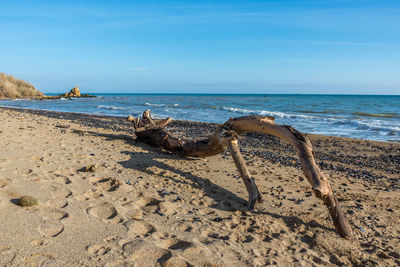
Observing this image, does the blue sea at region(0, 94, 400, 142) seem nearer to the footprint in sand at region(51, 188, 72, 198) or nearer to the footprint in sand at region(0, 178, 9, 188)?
the footprint in sand at region(51, 188, 72, 198)

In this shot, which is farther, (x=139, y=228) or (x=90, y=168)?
(x=90, y=168)

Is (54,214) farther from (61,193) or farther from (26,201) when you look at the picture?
(61,193)

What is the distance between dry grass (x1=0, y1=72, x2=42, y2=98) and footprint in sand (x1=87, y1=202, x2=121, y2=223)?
47092mm

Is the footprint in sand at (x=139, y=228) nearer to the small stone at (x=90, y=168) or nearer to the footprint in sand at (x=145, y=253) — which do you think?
the footprint in sand at (x=145, y=253)

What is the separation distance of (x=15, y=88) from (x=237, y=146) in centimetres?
4976

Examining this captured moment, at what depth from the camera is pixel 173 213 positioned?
13.1ft

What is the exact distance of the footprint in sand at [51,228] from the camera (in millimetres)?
3082

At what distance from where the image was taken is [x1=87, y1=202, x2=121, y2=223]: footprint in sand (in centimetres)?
362

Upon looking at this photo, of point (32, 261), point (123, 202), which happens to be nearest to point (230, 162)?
point (123, 202)

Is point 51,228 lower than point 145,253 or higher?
higher

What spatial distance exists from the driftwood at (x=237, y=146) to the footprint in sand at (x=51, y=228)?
9.03 feet

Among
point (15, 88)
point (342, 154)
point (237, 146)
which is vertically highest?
point (15, 88)

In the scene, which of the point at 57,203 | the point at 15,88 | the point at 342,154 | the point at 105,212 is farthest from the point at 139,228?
the point at 15,88

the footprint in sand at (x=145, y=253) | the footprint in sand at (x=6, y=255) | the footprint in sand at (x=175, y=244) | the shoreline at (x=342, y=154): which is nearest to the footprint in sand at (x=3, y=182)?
the footprint in sand at (x=6, y=255)
